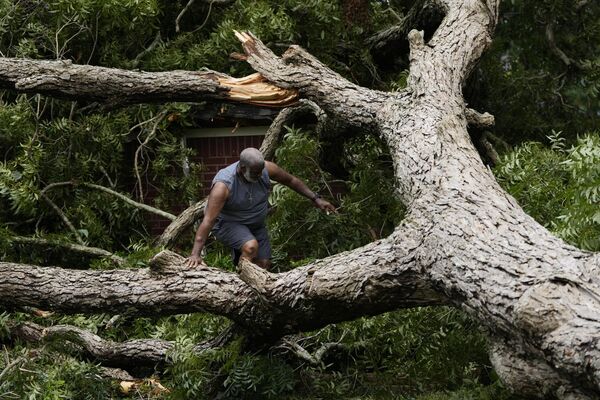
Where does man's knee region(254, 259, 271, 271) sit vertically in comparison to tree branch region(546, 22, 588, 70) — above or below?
below

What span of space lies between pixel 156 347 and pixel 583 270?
13.8 feet

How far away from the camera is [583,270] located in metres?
4.95

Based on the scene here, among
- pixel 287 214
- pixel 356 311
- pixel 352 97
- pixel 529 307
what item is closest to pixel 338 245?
pixel 287 214

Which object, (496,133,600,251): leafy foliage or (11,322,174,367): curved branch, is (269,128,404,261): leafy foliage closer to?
(496,133,600,251): leafy foliage

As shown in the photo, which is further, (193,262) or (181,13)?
(181,13)

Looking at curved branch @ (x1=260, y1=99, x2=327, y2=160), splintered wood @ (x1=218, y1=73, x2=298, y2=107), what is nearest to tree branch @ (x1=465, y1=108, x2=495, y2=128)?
splintered wood @ (x1=218, y1=73, x2=298, y2=107)

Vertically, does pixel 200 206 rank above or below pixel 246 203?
below

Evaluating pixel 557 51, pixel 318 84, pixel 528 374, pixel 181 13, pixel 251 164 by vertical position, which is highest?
pixel 557 51

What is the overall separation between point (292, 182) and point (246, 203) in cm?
47

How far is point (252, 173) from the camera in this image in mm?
8297

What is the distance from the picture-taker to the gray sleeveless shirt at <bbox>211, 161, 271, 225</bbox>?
8.38 m

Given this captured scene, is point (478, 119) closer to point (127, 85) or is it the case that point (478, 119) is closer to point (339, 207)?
point (339, 207)

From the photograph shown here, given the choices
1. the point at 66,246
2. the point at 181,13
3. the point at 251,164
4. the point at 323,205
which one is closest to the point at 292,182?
the point at 323,205

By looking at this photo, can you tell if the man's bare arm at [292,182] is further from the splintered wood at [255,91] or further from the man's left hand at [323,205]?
the splintered wood at [255,91]
